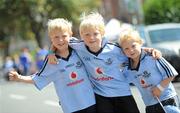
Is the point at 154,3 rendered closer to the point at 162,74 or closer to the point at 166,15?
the point at 166,15

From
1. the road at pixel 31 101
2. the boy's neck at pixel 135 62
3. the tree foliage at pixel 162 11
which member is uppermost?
the boy's neck at pixel 135 62

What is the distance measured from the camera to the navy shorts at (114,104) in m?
5.58

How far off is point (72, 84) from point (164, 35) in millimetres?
11208

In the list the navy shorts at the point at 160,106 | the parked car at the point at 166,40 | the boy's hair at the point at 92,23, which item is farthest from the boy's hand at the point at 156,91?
the parked car at the point at 166,40

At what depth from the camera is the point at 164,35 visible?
1653 centimetres

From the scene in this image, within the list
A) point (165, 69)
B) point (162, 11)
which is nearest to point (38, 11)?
point (162, 11)

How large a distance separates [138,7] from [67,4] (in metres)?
11.8

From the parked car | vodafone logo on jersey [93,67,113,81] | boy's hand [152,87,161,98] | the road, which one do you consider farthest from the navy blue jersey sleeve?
the parked car

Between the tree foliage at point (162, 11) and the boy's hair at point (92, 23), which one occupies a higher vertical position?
the boy's hair at point (92, 23)

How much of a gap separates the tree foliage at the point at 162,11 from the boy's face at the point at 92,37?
2004 centimetres

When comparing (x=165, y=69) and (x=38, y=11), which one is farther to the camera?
(x=38, y=11)

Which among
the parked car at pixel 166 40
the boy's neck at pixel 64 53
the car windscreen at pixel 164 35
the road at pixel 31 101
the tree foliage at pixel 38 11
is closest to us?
the boy's neck at pixel 64 53

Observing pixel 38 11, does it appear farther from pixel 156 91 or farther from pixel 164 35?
pixel 156 91

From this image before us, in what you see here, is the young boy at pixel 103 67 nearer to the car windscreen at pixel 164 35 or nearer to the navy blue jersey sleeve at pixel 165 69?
the navy blue jersey sleeve at pixel 165 69
